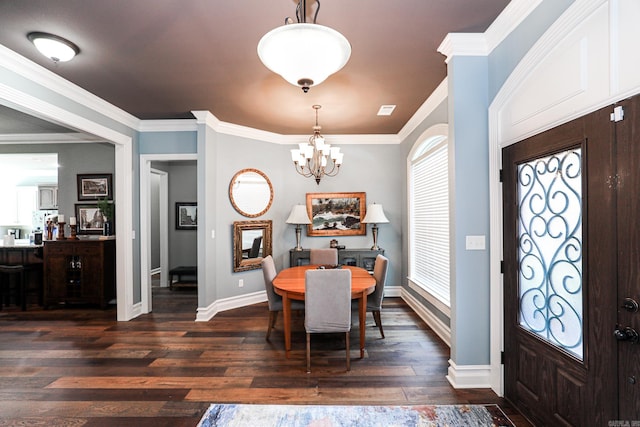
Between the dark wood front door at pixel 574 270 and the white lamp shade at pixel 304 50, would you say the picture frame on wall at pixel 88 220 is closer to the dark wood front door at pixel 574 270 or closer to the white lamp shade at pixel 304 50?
the white lamp shade at pixel 304 50

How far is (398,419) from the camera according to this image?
2.10 meters

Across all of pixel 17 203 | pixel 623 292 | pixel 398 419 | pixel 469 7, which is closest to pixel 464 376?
pixel 398 419

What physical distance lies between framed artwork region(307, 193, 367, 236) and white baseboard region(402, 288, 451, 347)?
48.1 inches

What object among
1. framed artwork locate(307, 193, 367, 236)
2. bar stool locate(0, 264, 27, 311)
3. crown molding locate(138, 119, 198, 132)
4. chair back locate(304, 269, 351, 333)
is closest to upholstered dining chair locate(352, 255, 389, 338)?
chair back locate(304, 269, 351, 333)

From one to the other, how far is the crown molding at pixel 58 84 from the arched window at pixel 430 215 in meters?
3.89

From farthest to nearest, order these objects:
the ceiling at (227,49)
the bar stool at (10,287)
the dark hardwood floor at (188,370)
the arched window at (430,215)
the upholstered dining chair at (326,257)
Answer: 1. the bar stool at (10,287)
2. the upholstered dining chair at (326,257)
3. the arched window at (430,215)
4. the dark hardwood floor at (188,370)
5. the ceiling at (227,49)

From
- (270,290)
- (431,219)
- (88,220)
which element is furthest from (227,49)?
(88,220)

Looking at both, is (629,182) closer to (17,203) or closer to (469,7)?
(469,7)

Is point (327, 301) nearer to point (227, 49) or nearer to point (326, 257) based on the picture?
point (326, 257)

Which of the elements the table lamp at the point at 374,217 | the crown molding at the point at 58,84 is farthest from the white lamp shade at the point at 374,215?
the crown molding at the point at 58,84

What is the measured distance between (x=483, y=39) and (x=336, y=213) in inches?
129

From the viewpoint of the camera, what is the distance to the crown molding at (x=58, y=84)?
260 cm

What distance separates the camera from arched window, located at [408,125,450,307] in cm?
360

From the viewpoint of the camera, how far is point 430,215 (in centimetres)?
410
